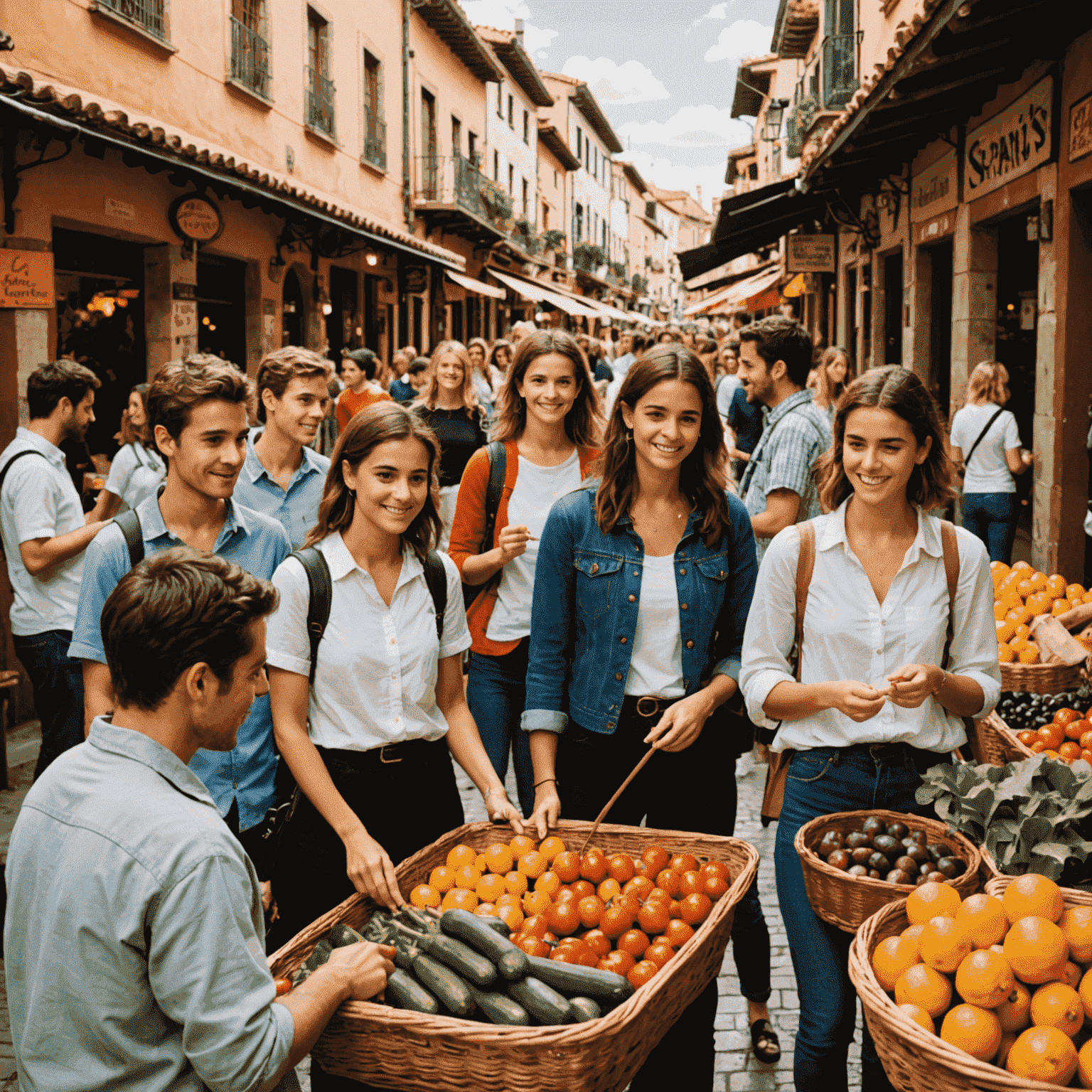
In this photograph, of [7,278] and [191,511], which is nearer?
[191,511]

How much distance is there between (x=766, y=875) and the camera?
4.78m

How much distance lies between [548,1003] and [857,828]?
0.95 m

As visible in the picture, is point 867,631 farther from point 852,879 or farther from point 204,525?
point 204,525

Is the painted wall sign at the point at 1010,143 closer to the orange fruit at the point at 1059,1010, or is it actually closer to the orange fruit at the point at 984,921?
the orange fruit at the point at 984,921

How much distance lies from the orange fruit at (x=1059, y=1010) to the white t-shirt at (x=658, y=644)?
1265 millimetres

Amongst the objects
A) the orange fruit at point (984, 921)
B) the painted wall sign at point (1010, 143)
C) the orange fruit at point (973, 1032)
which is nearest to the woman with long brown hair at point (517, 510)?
the orange fruit at point (984, 921)

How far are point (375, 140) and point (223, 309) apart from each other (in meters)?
6.46

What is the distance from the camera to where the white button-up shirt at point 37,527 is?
15.3ft

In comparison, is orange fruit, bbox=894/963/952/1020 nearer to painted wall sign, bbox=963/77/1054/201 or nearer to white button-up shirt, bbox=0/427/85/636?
white button-up shirt, bbox=0/427/85/636

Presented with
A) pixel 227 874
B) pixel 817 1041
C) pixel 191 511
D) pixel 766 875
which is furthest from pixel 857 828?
pixel 766 875

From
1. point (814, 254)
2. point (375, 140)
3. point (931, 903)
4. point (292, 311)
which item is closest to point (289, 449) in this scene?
point (931, 903)

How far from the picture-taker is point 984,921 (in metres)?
2.07

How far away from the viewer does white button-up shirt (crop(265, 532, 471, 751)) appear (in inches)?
108

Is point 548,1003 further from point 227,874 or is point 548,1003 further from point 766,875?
point 766,875
